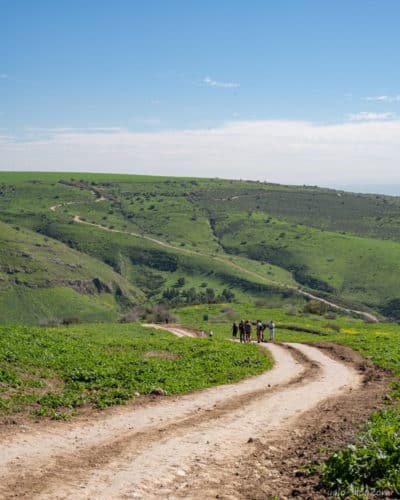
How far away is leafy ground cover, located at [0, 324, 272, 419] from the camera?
20016mm

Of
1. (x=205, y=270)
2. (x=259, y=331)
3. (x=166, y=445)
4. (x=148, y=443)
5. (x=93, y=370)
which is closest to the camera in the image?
(x=166, y=445)

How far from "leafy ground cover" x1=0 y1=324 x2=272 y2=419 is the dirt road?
1.55m

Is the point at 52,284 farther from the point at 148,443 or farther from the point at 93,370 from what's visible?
the point at 148,443

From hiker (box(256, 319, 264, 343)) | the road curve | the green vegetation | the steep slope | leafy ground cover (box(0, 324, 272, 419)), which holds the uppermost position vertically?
the green vegetation

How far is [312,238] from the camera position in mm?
190250

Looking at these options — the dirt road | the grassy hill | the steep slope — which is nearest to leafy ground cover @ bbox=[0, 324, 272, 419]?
the dirt road

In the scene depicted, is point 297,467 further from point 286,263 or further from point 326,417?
point 286,263

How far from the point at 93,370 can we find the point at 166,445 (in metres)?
10.4

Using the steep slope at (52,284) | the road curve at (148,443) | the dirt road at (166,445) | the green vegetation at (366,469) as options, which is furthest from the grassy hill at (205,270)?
the green vegetation at (366,469)

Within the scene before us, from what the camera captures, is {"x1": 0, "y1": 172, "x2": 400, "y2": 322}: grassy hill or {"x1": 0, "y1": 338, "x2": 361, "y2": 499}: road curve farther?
{"x1": 0, "y1": 172, "x2": 400, "y2": 322}: grassy hill

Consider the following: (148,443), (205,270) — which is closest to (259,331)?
(148,443)

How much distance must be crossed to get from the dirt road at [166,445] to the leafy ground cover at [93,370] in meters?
1.55

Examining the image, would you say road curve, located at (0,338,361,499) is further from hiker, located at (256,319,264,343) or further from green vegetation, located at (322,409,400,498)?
hiker, located at (256,319,264,343)

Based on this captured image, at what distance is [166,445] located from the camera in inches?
584
